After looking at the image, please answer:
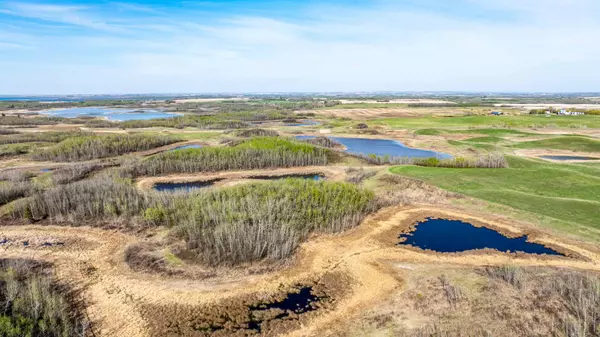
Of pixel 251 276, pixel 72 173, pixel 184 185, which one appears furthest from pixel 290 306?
pixel 72 173

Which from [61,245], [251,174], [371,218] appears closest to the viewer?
[61,245]

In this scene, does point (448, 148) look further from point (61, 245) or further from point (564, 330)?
point (61, 245)

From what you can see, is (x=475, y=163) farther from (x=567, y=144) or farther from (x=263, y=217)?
(x=263, y=217)

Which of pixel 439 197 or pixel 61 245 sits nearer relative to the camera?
pixel 61 245

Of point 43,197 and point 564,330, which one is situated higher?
point 43,197

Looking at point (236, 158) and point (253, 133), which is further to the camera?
point (253, 133)

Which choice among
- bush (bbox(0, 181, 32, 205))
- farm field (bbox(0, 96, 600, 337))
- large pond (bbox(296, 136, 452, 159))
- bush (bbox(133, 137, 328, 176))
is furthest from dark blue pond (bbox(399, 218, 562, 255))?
bush (bbox(0, 181, 32, 205))

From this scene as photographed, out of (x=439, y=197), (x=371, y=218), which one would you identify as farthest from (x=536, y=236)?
(x=371, y=218)
